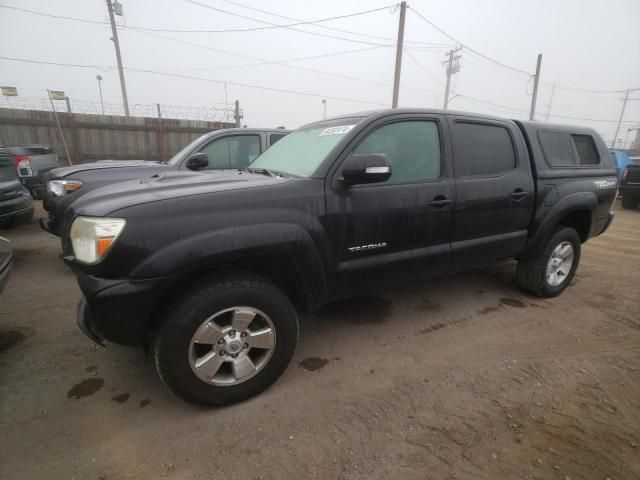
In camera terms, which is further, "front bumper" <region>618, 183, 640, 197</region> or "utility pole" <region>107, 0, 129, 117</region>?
"utility pole" <region>107, 0, 129, 117</region>

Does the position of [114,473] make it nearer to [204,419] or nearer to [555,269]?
[204,419]

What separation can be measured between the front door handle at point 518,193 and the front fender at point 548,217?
310 mm

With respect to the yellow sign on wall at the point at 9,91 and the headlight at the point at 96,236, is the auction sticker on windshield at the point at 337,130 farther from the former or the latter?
the yellow sign on wall at the point at 9,91

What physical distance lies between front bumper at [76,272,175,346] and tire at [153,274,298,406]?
0.39ft

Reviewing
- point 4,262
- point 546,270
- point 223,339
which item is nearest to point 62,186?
point 4,262

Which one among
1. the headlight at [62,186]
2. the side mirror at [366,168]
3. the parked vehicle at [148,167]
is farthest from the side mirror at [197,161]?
the side mirror at [366,168]

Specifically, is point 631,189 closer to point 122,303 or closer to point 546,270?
point 546,270

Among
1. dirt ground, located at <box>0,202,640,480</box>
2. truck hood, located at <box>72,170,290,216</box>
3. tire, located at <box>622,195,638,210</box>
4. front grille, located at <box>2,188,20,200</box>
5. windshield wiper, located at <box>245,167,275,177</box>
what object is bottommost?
dirt ground, located at <box>0,202,640,480</box>

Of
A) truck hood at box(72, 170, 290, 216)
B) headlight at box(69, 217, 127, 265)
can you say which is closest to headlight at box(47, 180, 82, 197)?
truck hood at box(72, 170, 290, 216)

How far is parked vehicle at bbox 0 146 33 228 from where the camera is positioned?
4516mm

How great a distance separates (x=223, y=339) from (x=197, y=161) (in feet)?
9.59

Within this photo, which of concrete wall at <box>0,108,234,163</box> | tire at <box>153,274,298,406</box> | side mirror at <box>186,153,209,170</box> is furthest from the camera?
concrete wall at <box>0,108,234,163</box>

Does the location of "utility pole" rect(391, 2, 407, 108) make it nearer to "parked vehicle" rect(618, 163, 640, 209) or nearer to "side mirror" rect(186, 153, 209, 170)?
"parked vehicle" rect(618, 163, 640, 209)

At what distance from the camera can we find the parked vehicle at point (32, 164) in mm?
6109
